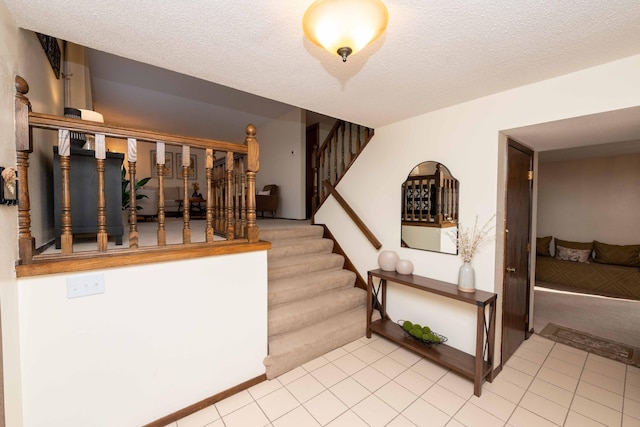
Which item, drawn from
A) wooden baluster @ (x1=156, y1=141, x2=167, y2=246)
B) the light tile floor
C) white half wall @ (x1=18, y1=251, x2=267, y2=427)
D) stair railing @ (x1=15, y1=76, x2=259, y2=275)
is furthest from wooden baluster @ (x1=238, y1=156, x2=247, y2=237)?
the light tile floor

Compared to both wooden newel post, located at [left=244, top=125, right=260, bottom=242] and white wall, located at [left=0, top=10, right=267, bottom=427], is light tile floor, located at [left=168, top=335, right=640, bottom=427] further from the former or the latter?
wooden newel post, located at [left=244, top=125, right=260, bottom=242]

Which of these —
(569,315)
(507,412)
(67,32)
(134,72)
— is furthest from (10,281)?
(569,315)

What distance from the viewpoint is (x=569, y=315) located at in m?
3.51

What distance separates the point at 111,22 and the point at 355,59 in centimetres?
139

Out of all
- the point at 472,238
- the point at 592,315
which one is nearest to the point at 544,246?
the point at 592,315

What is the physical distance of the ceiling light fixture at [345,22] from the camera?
3.50 feet

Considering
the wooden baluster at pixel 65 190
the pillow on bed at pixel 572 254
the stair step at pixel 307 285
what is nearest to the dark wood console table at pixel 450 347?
the stair step at pixel 307 285

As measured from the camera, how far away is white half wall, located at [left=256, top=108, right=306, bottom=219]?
5.57 m

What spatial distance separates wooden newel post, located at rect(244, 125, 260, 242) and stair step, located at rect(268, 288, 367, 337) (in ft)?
2.95

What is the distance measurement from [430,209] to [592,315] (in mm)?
2967

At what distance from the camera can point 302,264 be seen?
3248mm

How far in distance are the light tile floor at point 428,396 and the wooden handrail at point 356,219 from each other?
4.05 ft

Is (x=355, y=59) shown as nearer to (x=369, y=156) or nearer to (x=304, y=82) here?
(x=304, y=82)

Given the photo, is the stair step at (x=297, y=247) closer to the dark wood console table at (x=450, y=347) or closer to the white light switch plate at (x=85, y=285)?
the dark wood console table at (x=450, y=347)
